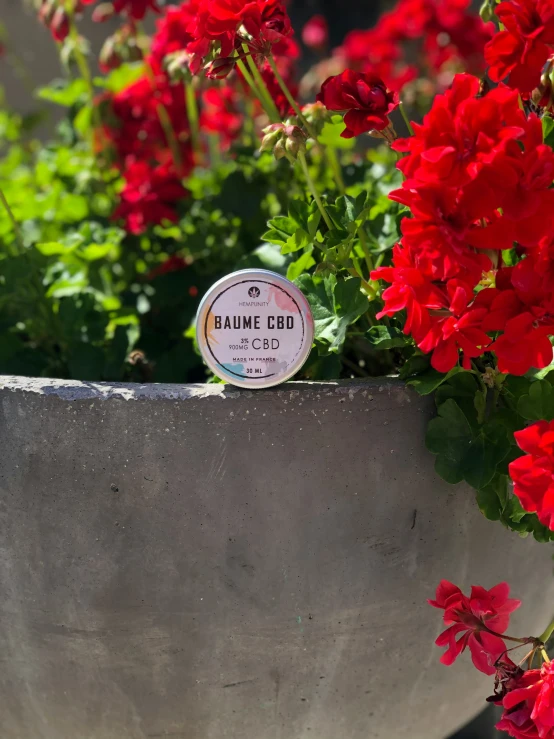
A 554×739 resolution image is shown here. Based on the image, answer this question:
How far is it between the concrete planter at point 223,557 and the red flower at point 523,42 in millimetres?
303

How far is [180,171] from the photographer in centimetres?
167

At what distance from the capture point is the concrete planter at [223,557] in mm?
805

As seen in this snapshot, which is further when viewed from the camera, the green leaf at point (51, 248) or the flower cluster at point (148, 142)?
the flower cluster at point (148, 142)

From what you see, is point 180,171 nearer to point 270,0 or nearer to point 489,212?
point 270,0

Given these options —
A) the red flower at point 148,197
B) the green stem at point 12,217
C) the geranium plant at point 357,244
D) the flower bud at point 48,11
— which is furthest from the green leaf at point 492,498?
the flower bud at point 48,11

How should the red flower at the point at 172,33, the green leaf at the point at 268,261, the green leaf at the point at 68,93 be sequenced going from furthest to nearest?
the green leaf at the point at 68,93, the red flower at the point at 172,33, the green leaf at the point at 268,261

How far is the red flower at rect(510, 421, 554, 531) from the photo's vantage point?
2.30 feet

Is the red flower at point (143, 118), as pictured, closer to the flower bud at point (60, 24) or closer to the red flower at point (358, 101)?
the flower bud at point (60, 24)

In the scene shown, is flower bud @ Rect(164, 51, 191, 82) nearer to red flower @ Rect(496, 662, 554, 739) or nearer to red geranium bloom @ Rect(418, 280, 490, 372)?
red geranium bloom @ Rect(418, 280, 490, 372)

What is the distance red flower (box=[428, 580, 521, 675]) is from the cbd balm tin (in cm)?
26

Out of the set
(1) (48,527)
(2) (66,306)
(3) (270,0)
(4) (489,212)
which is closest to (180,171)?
(2) (66,306)

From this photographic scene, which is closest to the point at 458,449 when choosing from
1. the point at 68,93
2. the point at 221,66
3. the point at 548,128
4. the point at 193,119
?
the point at 548,128

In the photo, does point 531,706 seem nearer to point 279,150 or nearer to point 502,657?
point 502,657

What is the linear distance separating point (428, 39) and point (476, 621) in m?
1.76
